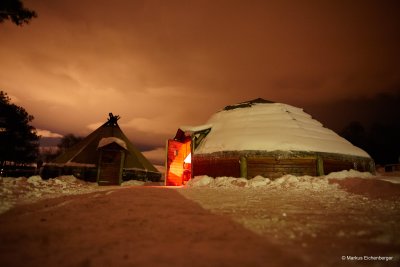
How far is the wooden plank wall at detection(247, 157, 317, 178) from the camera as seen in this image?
12727 mm

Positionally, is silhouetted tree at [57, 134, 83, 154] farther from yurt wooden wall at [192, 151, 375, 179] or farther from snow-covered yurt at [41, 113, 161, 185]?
yurt wooden wall at [192, 151, 375, 179]

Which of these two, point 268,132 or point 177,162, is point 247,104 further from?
point 177,162

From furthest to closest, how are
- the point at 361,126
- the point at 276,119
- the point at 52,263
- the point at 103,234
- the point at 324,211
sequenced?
the point at 361,126 < the point at 276,119 < the point at 324,211 < the point at 103,234 < the point at 52,263

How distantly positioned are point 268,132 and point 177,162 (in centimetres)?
705

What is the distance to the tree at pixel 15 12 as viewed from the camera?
327 inches

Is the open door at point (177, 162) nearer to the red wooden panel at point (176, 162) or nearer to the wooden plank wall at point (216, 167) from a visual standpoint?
the red wooden panel at point (176, 162)

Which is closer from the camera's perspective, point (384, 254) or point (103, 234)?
point (384, 254)

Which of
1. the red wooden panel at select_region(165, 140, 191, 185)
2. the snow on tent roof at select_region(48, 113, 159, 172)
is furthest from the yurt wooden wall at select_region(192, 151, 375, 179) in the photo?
the snow on tent roof at select_region(48, 113, 159, 172)

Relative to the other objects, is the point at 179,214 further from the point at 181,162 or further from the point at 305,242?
the point at 181,162

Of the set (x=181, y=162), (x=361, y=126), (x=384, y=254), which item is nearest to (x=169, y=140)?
(x=181, y=162)

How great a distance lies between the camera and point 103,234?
3.37 metres

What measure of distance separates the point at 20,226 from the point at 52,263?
1.72 meters

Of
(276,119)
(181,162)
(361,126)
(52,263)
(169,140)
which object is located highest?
(361,126)

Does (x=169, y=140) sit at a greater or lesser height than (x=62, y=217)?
greater
